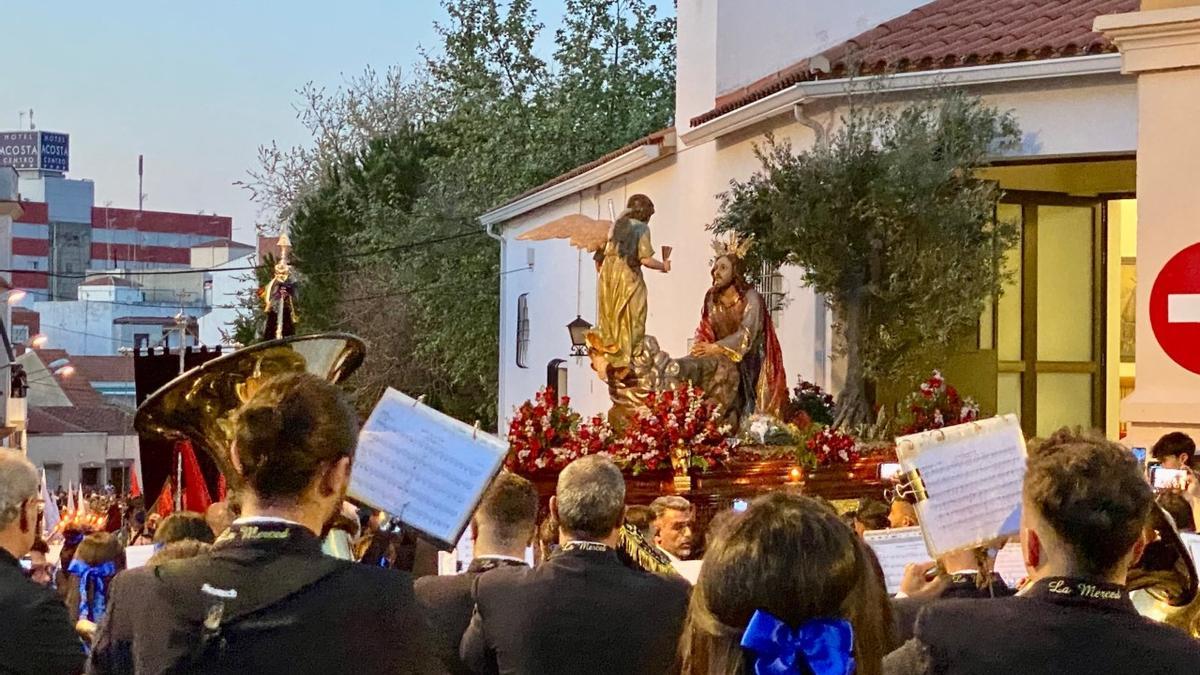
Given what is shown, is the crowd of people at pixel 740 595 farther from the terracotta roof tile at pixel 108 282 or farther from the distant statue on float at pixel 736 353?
the terracotta roof tile at pixel 108 282

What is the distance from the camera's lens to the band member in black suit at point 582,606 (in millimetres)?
4477

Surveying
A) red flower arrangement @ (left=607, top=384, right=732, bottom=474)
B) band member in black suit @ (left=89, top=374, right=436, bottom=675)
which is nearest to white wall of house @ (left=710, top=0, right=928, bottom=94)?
red flower arrangement @ (left=607, top=384, right=732, bottom=474)

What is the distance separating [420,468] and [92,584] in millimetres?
2904

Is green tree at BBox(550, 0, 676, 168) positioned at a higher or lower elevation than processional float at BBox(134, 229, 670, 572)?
higher

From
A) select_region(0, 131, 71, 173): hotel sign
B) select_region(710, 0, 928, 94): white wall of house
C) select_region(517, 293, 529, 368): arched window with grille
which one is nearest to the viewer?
select_region(710, 0, 928, 94): white wall of house

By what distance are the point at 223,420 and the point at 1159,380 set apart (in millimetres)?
4512

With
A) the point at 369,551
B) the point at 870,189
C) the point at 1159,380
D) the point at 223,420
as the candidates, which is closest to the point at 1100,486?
the point at 369,551

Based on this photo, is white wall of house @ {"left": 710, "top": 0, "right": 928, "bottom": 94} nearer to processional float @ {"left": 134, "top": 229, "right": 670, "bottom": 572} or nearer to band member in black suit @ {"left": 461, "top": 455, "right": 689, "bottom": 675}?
processional float @ {"left": 134, "top": 229, "right": 670, "bottom": 572}

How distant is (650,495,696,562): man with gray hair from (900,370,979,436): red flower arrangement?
7.13 m

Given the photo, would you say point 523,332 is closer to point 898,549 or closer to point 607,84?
point 607,84

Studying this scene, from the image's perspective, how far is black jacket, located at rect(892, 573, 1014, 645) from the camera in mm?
3939

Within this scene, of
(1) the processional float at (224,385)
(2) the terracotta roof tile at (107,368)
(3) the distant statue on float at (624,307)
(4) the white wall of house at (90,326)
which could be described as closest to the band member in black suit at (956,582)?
(1) the processional float at (224,385)

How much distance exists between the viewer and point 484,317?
3316cm

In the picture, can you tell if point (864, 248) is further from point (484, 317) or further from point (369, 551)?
point (484, 317)
